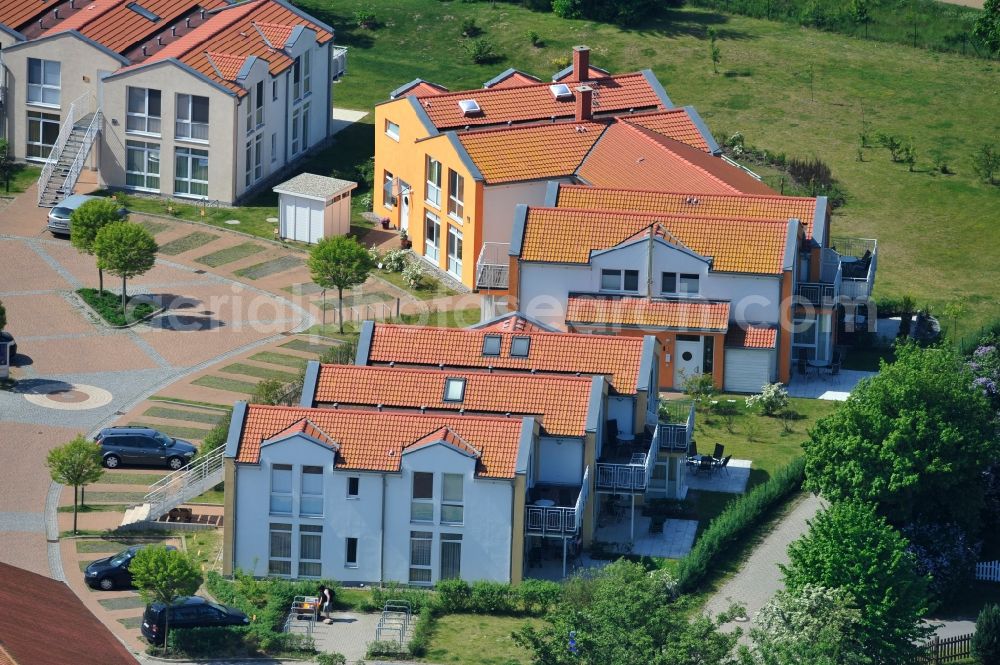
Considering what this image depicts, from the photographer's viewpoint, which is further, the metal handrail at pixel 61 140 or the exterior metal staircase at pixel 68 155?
the metal handrail at pixel 61 140

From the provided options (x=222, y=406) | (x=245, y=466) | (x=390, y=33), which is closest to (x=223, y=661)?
(x=245, y=466)

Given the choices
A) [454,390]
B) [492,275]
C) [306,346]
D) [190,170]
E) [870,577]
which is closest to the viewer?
[870,577]

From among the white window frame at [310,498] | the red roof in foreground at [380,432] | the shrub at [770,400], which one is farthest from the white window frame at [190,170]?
the white window frame at [310,498]

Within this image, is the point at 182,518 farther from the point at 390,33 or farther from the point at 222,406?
the point at 390,33

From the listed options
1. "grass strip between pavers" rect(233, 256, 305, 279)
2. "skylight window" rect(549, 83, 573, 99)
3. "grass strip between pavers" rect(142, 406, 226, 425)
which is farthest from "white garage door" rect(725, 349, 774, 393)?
"grass strip between pavers" rect(233, 256, 305, 279)

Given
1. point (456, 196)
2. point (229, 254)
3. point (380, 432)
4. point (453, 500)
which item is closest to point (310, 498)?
point (380, 432)

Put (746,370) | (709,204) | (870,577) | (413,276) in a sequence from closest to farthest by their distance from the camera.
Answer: (870,577) → (746,370) → (709,204) → (413,276)

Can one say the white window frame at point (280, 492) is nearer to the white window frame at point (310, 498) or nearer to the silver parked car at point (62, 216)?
the white window frame at point (310, 498)

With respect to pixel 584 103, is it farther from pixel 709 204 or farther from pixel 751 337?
pixel 751 337
